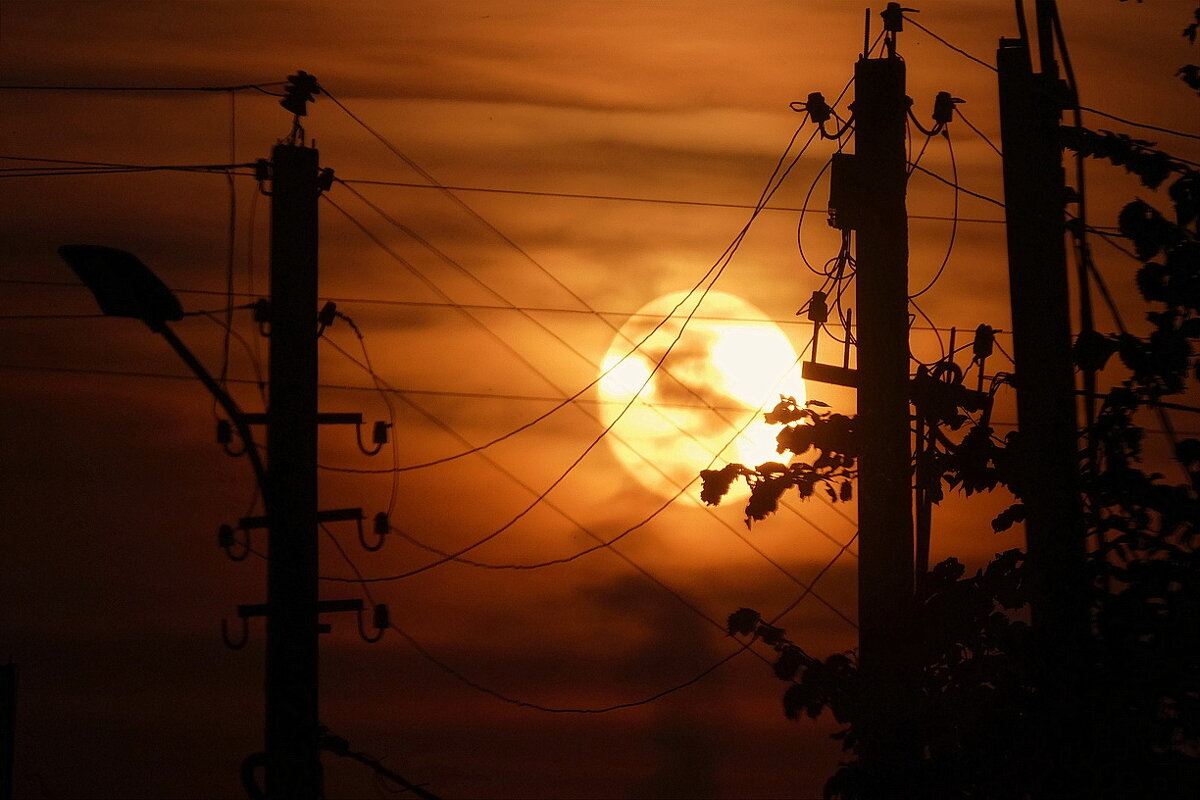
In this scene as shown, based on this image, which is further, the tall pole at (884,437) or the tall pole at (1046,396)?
the tall pole at (884,437)

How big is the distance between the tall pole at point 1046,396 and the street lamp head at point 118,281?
256 inches

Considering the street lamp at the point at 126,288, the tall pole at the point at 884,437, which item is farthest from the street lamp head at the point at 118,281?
the tall pole at the point at 884,437

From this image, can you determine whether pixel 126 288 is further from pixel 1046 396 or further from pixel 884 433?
pixel 1046 396

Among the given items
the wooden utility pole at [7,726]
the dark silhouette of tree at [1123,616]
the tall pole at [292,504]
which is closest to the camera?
the dark silhouette of tree at [1123,616]

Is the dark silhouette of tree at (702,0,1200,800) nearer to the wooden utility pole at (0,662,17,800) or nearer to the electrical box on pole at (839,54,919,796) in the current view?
the electrical box on pole at (839,54,919,796)

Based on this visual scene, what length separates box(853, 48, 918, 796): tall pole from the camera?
1127 centimetres

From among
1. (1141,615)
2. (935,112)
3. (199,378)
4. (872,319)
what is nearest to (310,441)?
(199,378)

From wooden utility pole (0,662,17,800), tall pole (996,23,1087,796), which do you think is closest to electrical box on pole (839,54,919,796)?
tall pole (996,23,1087,796)

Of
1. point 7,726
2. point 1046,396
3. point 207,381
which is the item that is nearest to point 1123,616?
point 1046,396

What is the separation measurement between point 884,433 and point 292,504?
217 inches

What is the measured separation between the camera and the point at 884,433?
11727mm

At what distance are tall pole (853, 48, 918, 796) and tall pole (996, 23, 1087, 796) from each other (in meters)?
1.01

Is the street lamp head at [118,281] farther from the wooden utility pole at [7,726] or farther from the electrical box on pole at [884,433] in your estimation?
the wooden utility pole at [7,726]

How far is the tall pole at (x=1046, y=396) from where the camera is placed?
9398 mm
